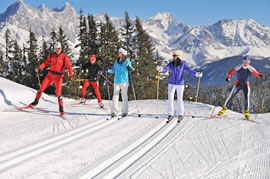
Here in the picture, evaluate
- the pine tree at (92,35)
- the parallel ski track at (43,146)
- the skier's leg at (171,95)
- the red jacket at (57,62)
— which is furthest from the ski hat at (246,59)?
the pine tree at (92,35)

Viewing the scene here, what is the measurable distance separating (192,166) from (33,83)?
1520 inches

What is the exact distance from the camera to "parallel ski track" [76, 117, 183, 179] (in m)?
3.58

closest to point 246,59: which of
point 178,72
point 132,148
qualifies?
point 178,72

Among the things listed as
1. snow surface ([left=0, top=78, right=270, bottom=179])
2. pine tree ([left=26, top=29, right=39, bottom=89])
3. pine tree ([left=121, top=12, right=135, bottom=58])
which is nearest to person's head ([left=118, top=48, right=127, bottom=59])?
snow surface ([left=0, top=78, right=270, bottom=179])

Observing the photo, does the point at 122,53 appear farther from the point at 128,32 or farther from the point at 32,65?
the point at 32,65

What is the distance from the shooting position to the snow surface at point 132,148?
11.9 ft

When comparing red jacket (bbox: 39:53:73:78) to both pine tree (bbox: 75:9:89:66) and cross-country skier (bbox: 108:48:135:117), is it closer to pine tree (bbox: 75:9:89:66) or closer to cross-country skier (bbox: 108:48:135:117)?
cross-country skier (bbox: 108:48:135:117)

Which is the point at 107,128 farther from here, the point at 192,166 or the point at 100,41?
the point at 100,41

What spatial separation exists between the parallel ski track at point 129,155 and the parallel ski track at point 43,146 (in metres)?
1.22

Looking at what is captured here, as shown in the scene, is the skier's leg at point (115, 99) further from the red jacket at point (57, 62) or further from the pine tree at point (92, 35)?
the pine tree at point (92, 35)

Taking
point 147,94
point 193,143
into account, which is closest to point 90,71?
point 193,143

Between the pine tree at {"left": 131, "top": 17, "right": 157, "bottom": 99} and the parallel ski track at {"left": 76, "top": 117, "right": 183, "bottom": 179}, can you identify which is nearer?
the parallel ski track at {"left": 76, "top": 117, "right": 183, "bottom": 179}

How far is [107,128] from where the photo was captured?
6.18 m

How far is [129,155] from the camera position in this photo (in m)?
4.26
